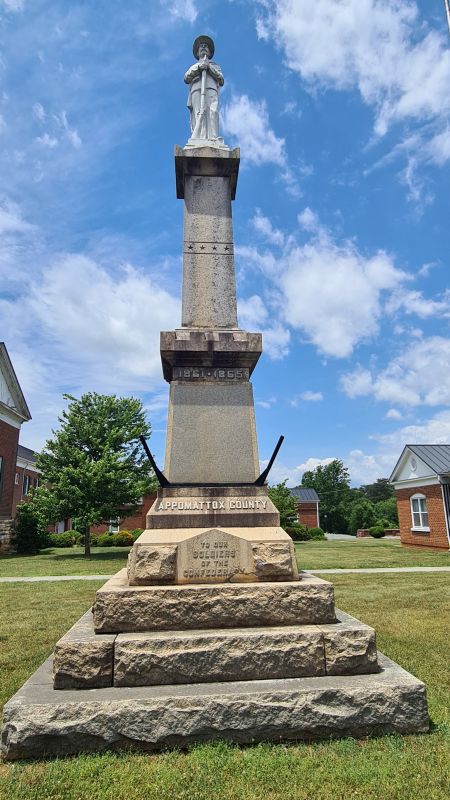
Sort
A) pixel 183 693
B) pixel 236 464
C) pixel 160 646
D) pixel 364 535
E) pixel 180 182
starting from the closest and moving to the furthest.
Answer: pixel 183 693 → pixel 160 646 → pixel 236 464 → pixel 180 182 → pixel 364 535

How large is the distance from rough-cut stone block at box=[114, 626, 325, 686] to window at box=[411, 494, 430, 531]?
68.6 ft

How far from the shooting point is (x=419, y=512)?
2386 cm

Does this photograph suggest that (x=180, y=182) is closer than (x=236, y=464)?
No

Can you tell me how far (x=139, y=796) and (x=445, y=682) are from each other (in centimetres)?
315

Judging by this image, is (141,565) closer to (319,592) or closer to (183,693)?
(183,693)

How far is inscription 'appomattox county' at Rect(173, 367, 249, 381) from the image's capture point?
553cm

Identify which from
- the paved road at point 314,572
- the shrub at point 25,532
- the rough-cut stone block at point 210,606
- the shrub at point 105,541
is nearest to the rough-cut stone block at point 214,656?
the rough-cut stone block at point 210,606

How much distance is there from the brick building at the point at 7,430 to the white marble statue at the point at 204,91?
827 inches

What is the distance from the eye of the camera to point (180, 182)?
6637mm

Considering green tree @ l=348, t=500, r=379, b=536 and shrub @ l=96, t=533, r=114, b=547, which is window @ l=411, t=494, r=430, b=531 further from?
green tree @ l=348, t=500, r=379, b=536

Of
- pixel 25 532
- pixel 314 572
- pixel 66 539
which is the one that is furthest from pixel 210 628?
pixel 66 539

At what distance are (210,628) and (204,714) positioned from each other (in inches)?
29.3

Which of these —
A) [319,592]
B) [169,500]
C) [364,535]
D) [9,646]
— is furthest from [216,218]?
[364,535]

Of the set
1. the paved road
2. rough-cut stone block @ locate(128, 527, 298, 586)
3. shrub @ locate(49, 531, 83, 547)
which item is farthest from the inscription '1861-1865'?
shrub @ locate(49, 531, 83, 547)
